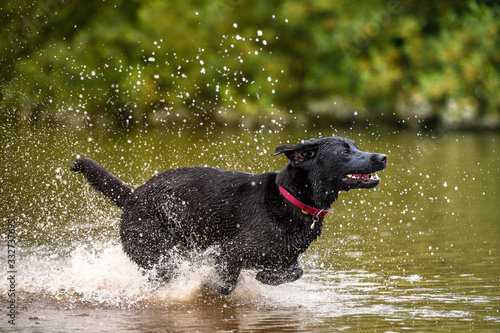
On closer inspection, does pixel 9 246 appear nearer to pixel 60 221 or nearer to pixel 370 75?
pixel 60 221

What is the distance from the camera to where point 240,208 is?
21.1ft

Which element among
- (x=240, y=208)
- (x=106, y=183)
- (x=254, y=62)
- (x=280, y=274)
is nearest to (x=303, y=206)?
(x=240, y=208)

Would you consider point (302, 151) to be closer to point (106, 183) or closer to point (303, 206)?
point (303, 206)

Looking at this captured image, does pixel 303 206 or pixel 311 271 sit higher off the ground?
pixel 303 206

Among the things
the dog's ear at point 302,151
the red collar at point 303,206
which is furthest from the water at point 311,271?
the dog's ear at point 302,151

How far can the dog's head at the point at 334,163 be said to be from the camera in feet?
20.0

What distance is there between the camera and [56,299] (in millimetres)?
6594

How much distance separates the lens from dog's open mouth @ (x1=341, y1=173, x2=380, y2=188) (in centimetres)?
608

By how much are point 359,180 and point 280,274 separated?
1074 mm

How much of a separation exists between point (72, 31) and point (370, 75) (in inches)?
584

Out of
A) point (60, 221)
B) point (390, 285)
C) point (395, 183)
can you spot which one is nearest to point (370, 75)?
point (395, 183)

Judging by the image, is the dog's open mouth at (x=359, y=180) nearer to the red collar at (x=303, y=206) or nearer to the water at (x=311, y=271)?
the red collar at (x=303, y=206)

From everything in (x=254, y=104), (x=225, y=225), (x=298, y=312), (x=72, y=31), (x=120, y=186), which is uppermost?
(x=72, y=31)

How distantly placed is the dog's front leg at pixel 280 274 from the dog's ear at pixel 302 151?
36.2 inches
